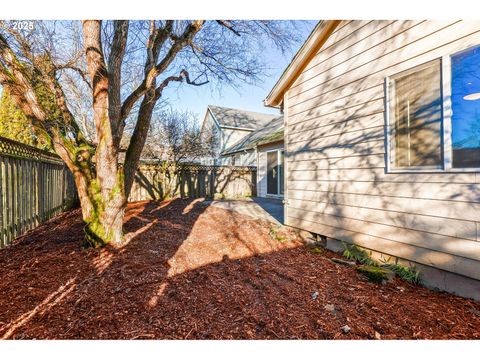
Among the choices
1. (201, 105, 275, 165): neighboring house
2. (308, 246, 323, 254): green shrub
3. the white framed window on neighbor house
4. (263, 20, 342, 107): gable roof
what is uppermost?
(201, 105, 275, 165): neighboring house

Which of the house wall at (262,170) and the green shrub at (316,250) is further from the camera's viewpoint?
the house wall at (262,170)

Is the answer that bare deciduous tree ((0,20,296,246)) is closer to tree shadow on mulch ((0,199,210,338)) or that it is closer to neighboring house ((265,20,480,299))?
tree shadow on mulch ((0,199,210,338))

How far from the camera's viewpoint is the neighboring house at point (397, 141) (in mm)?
2627

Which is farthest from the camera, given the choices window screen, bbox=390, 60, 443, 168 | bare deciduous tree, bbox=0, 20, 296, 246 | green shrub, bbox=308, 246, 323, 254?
green shrub, bbox=308, 246, 323, 254

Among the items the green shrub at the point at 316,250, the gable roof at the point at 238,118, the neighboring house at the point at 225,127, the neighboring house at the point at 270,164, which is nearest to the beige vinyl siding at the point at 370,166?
the green shrub at the point at 316,250

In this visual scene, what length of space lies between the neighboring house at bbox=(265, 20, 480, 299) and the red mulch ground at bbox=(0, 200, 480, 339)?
64 cm

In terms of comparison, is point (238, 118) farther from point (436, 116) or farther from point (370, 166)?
point (436, 116)

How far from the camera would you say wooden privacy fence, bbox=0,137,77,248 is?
12.3 feet

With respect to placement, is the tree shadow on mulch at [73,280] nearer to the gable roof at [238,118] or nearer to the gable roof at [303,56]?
the gable roof at [303,56]

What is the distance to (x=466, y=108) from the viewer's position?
2.65 metres

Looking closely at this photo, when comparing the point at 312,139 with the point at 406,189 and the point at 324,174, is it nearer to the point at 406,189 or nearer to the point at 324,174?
the point at 324,174

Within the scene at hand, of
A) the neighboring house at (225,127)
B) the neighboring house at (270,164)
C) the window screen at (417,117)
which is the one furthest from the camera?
the neighboring house at (225,127)

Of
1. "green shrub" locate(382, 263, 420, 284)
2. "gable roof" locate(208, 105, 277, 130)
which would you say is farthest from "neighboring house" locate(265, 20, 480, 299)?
"gable roof" locate(208, 105, 277, 130)

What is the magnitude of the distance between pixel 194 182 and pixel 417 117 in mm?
9595
